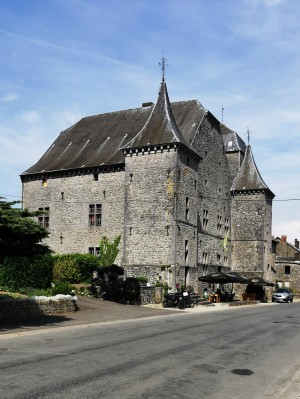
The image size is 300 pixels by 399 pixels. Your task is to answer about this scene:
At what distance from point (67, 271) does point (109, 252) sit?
4.42 metres

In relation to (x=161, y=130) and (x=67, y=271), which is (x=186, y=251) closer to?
(x=67, y=271)

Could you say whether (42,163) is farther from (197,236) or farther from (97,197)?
(197,236)

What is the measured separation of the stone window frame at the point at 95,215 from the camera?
4034cm

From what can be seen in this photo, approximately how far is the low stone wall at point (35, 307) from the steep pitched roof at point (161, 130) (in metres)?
17.9

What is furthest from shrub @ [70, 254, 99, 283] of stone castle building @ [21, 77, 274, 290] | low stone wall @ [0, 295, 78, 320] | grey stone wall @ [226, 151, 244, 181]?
grey stone wall @ [226, 151, 244, 181]

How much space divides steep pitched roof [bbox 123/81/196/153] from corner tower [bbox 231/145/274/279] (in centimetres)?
1341

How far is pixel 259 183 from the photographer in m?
50.4

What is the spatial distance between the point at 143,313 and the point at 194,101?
25243mm

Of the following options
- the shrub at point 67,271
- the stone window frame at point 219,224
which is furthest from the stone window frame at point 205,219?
the shrub at point 67,271

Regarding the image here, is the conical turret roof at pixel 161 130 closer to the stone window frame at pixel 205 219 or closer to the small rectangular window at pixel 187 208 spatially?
the small rectangular window at pixel 187 208

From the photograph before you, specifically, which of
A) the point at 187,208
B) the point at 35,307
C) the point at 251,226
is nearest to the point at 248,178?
the point at 251,226

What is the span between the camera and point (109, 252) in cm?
3778

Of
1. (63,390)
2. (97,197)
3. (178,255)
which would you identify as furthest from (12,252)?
(97,197)

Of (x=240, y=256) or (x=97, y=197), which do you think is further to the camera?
(x=240, y=256)
